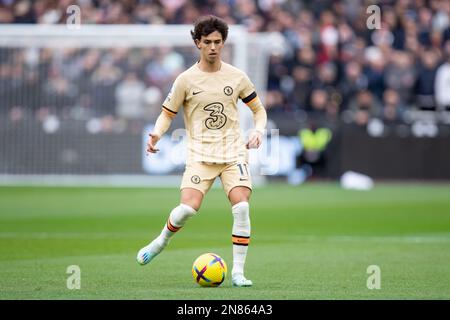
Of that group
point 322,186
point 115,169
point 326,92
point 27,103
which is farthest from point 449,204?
point 27,103

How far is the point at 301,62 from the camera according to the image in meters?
25.2

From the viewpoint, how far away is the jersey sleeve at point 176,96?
9344mm

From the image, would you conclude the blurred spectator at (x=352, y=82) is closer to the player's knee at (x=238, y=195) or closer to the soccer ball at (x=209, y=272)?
the player's knee at (x=238, y=195)

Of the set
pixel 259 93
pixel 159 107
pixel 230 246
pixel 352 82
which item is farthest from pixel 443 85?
pixel 230 246

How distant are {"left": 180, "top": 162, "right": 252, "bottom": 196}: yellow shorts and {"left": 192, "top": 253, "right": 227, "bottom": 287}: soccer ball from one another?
2.16 ft

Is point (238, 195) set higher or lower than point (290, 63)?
lower

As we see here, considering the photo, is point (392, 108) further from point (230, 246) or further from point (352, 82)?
point (230, 246)

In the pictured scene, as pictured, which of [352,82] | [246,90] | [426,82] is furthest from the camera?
[352,82]

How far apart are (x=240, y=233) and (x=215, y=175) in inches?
22.1

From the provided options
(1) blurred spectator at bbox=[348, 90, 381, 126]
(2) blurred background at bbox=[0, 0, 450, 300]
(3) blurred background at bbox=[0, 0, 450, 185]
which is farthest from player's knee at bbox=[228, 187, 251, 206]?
(1) blurred spectator at bbox=[348, 90, 381, 126]

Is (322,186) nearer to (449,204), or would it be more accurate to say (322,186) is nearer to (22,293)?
(449,204)

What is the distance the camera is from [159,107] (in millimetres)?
24188

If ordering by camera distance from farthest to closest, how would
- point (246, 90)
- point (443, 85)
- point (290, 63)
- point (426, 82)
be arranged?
point (290, 63), point (426, 82), point (443, 85), point (246, 90)
